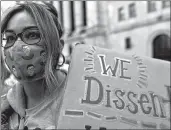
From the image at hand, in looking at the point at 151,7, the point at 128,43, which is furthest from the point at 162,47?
the point at 128,43

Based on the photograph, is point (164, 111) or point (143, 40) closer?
point (164, 111)

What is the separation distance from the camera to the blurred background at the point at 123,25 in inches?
763

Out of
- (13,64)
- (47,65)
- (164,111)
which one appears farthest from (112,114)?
(13,64)

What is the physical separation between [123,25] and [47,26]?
837 inches

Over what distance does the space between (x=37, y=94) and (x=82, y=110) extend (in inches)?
12.8

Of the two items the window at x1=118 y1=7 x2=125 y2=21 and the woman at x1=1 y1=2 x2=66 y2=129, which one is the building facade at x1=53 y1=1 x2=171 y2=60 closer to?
the window at x1=118 y1=7 x2=125 y2=21

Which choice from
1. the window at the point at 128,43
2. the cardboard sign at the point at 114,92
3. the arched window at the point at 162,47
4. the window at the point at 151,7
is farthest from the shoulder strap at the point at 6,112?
the window at the point at 128,43

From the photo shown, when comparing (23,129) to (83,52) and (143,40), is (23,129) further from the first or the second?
(143,40)

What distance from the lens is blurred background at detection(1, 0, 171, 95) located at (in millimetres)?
19391

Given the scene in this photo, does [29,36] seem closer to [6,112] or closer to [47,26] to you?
[47,26]

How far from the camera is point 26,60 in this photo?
4.36ft

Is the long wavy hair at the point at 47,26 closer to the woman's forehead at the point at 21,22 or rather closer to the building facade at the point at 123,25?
the woman's forehead at the point at 21,22

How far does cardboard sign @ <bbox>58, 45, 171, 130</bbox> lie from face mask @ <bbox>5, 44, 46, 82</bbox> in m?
0.15

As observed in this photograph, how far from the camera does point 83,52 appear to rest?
140cm
